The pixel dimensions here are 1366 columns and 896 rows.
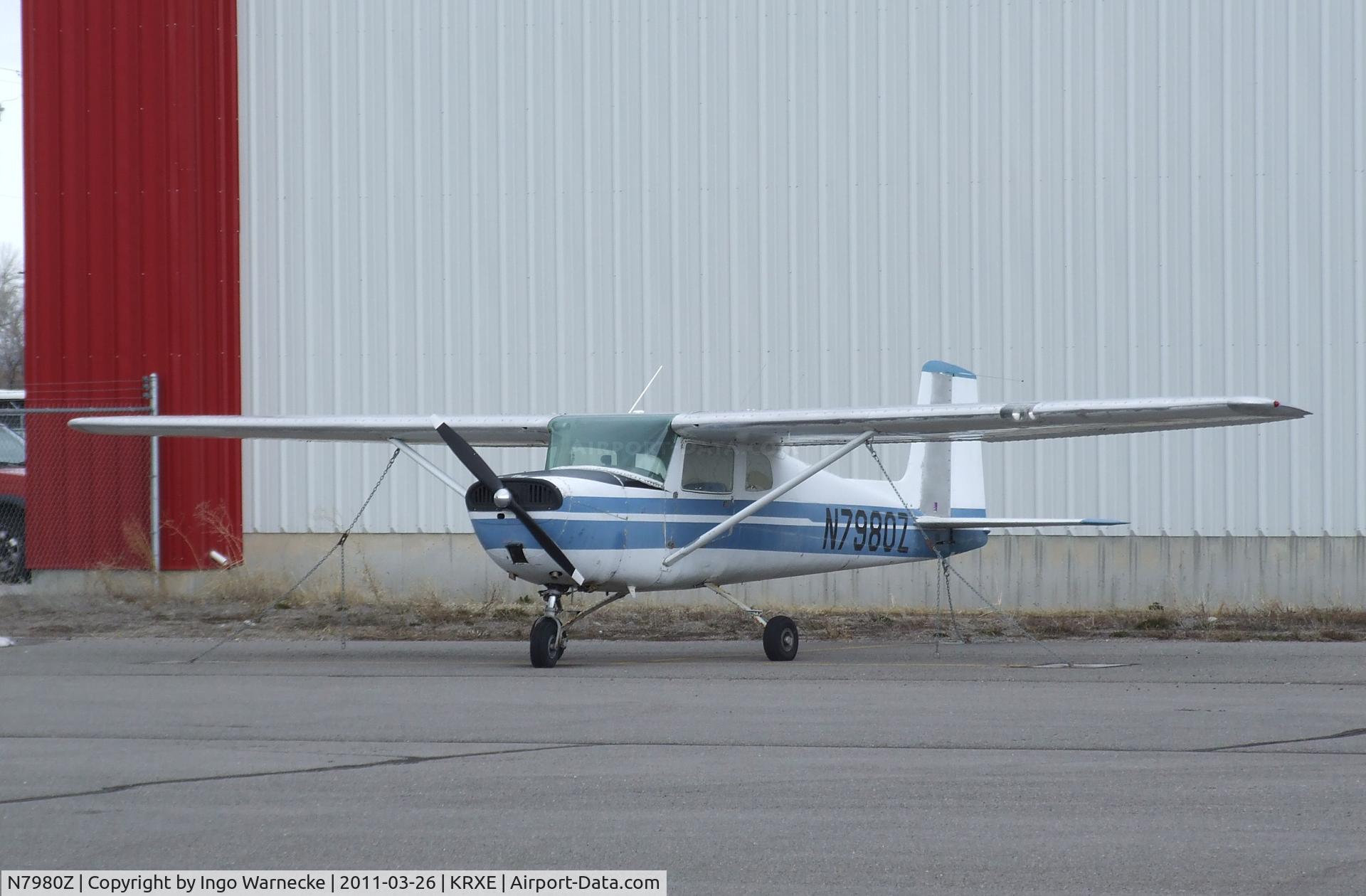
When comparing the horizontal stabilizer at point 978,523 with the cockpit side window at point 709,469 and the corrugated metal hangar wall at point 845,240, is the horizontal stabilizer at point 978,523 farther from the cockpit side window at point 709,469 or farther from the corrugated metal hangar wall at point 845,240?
the corrugated metal hangar wall at point 845,240

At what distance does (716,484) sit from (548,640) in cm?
225

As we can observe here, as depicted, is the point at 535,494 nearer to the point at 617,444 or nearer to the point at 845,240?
the point at 617,444

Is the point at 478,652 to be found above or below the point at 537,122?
below

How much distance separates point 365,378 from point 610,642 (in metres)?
6.56

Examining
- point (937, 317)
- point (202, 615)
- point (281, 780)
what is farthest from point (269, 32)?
point (281, 780)

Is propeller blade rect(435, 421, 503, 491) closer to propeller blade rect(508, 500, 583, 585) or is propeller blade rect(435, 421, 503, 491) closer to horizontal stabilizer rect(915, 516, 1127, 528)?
propeller blade rect(508, 500, 583, 585)

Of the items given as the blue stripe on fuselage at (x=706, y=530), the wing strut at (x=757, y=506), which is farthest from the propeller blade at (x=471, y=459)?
the wing strut at (x=757, y=506)

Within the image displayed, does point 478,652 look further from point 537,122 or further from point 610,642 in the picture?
point 537,122

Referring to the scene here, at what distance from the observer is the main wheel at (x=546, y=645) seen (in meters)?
12.3

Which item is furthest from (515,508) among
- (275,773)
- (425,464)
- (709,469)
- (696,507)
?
(275,773)

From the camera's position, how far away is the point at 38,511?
20422 millimetres

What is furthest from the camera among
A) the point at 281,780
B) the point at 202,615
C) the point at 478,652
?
the point at 202,615

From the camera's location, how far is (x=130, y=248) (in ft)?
67.4

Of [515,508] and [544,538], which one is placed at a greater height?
[515,508]
